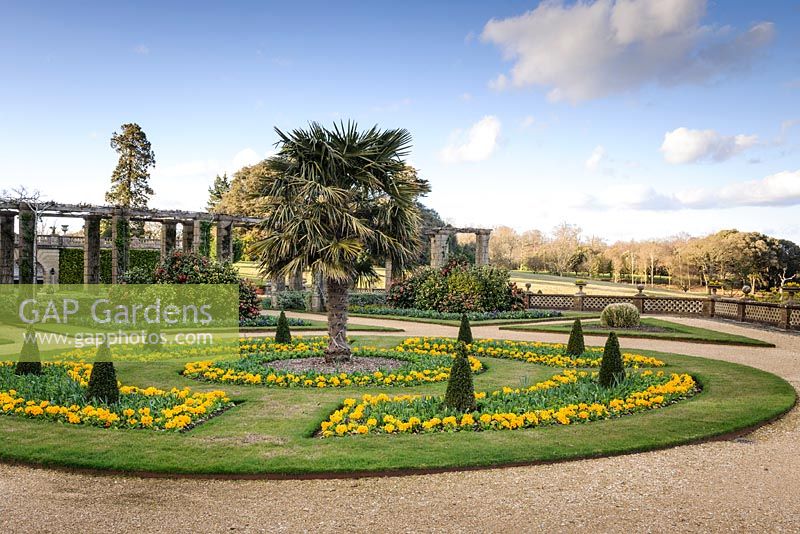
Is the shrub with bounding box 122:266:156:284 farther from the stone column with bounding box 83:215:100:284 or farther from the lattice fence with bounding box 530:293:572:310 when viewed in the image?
the lattice fence with bounding box 530:293:572:310

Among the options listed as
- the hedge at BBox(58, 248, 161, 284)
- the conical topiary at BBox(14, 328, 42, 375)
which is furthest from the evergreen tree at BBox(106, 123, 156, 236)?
the conical topiary at BBox(14, 328, 42, 375)

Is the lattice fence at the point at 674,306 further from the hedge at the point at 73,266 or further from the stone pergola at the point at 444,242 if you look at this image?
the hedge at the point at 73,266

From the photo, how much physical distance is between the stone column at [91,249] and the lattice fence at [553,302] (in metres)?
22.1

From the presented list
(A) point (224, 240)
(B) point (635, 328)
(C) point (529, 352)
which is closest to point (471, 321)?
(B) point (635, 328)

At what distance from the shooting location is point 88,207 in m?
28.1

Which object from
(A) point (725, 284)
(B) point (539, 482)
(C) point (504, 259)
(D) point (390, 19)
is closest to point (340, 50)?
(D) point (390, 19)

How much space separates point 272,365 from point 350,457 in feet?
20.7

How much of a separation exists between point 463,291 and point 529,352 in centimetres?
1208

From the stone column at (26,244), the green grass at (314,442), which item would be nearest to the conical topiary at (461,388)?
the green grass at (314,442)

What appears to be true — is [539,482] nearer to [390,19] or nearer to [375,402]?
[375,402]

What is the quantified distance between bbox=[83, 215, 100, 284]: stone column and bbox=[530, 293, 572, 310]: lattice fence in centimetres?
2209

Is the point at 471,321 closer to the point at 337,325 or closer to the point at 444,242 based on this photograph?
the point at 337,325

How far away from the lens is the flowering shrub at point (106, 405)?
297 inches

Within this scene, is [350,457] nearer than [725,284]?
Yes
